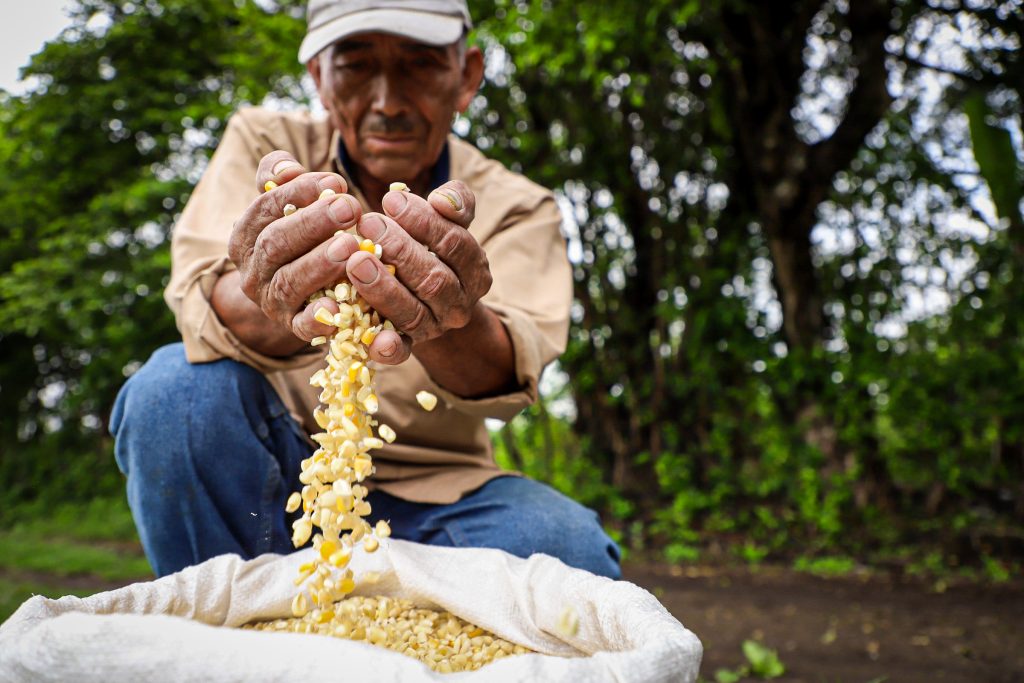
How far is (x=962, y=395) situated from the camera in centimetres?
447

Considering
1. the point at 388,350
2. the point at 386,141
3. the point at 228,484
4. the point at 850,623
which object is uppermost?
the point at 386,141

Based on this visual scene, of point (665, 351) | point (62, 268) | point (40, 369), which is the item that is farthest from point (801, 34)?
point (40, 369)

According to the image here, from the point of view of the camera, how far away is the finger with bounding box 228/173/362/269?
109 centimetres

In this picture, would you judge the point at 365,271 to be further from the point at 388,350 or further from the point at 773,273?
the point at 773,273

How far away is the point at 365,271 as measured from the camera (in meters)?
1.07

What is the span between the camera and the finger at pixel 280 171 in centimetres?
115

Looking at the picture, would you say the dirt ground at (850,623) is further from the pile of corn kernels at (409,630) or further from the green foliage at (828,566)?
the pile of corn kernels at (409,630)

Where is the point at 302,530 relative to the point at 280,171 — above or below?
below

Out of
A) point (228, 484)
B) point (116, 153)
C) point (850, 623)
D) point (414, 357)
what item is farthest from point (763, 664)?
point (116, 153)

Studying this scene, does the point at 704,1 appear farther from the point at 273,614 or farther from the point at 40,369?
the point at 40,369

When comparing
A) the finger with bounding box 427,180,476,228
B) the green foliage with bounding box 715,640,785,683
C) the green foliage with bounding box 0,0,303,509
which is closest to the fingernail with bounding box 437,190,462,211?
the finger with bounding box 427,180,476,228

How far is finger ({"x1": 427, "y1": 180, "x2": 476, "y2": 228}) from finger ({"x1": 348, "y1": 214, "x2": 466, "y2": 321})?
0.07 m

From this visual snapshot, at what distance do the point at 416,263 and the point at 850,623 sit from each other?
3218mm

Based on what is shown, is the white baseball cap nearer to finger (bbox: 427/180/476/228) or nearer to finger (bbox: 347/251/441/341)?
finger (bbox: 427/180/476/228)
